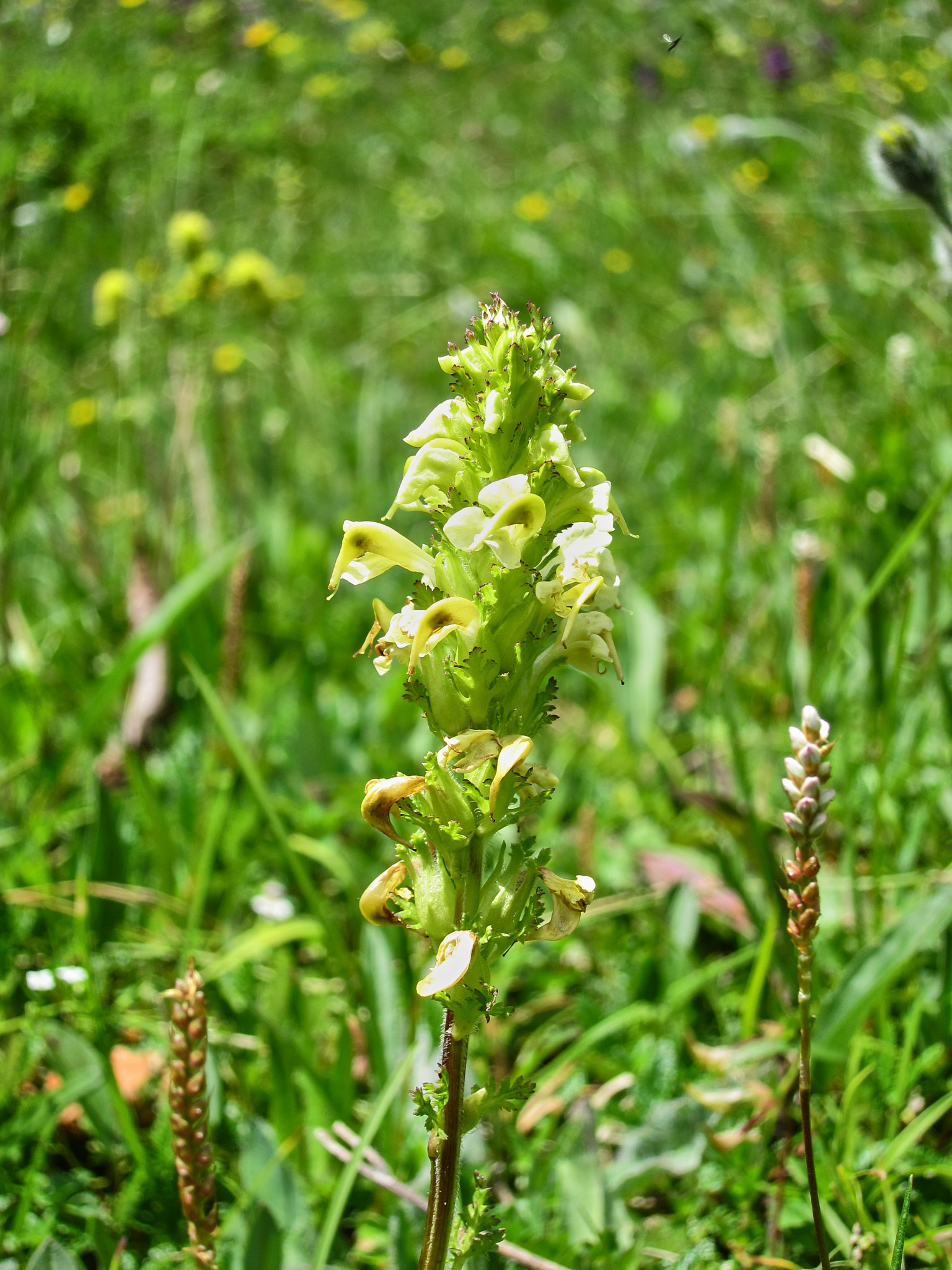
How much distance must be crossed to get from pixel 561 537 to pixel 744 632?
2135 millimetres

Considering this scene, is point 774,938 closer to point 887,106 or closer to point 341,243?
point 887,106

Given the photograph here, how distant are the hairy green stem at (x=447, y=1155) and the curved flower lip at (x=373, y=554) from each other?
446mm

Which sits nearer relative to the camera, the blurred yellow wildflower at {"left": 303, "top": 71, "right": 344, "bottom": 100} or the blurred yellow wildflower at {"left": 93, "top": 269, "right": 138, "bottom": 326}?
the blurred yellow wildflower at {"left": 93, "top": 269, "right": 138, "bottom": 326}

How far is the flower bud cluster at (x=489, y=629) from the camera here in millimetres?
971

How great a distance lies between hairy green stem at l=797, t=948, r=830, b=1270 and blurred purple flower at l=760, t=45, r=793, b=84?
6416 millimetres

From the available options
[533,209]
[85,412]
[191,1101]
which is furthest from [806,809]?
[533,209]

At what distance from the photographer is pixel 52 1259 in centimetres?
121

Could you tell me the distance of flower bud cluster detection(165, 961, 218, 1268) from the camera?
3.31 feet

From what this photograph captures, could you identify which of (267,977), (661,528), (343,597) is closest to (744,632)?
(661,528)

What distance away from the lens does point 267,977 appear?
2109 millimetres

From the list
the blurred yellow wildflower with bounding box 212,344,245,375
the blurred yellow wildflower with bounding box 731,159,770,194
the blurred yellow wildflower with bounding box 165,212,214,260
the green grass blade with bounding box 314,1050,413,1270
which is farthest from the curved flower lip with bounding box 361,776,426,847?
the blurred yellow wildflower with bounding box 731,159,770,194

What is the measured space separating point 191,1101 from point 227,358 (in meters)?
4.20

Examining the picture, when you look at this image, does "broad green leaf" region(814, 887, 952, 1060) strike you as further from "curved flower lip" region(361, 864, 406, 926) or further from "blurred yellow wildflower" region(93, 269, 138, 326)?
"blurred yellow wildflower" region(93, 269, 138, 326)

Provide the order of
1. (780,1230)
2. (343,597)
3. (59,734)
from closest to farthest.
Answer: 1. (780,1230)
2. (59,734)
3. (343,597)
